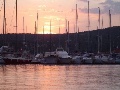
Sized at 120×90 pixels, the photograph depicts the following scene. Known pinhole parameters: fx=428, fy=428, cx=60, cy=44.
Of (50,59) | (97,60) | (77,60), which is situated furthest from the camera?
(97,60)

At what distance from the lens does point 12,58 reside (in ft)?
276

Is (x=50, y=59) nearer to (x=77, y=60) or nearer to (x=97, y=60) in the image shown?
(x=77, y=60)

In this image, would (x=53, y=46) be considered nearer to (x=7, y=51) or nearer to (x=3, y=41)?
(x=3, y=41)

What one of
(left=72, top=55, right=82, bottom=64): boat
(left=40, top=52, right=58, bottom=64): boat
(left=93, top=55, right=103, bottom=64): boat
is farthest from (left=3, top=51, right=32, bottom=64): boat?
(left=93, top=55, right=103, bottom=64): boat

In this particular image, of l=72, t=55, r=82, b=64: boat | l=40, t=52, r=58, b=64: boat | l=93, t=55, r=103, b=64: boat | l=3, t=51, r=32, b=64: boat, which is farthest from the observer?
l=93, t=55, r=103, b=64: boat

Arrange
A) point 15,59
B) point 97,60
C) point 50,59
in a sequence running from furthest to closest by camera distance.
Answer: point 97,60
point 50,59
point 15,59

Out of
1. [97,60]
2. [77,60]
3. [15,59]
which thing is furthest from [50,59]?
[97,60]

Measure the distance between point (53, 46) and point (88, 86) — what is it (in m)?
106

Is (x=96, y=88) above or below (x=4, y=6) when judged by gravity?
below

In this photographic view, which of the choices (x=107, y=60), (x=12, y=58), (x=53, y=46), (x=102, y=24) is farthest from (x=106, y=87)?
(x=53, y=46)

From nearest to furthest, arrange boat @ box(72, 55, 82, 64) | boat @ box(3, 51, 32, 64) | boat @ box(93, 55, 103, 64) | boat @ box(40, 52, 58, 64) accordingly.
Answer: boat @ box(3, 51, 32, 64), boat @ box(40, 52, 58, 64), boat @ box(72, 55, 82, 64), boat @ box(93, 55, 103, 64)

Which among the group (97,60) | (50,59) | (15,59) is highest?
(15,59)

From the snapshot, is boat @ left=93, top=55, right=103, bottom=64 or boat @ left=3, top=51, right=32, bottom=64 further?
boat @ left=93, top=55, right=103, bottom=64

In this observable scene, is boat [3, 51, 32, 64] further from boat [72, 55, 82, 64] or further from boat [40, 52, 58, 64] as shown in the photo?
boat [72, 55, 82, 64]
